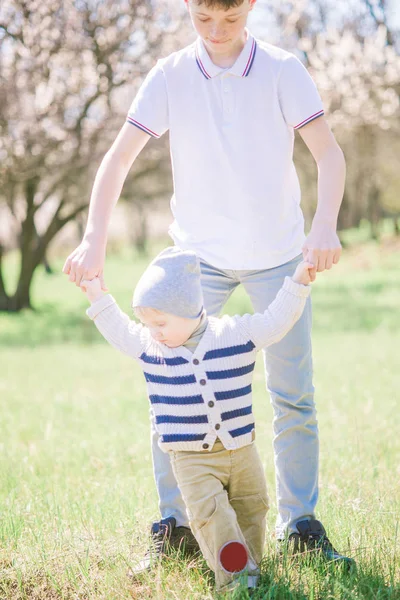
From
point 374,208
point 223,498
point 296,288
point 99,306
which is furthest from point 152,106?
point 374,208

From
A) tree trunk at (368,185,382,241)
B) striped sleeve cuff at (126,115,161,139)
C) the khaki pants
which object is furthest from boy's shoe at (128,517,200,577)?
tree trunk at (368,185,382,241)

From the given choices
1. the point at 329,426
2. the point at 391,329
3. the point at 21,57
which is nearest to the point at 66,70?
the point at 21,57

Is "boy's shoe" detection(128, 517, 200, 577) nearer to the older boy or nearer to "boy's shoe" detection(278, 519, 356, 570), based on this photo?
the older boy

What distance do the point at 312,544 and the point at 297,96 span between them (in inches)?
62.0

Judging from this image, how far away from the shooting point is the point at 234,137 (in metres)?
2.66

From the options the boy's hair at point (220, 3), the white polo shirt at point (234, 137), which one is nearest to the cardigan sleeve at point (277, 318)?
the white polo shirt at point (234, 137)

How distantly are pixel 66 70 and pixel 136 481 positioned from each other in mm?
11838

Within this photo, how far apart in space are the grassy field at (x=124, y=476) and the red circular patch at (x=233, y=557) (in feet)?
0.35

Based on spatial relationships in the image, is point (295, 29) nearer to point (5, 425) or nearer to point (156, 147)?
point (156, 147)

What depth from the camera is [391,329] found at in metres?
11.4

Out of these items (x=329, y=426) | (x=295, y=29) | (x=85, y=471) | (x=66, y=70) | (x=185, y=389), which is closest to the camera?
(x=185, y=389)

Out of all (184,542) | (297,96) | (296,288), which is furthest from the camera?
(184,542)

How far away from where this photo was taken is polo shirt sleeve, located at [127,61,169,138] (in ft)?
8.72

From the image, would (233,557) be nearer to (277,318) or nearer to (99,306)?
(277,318)
